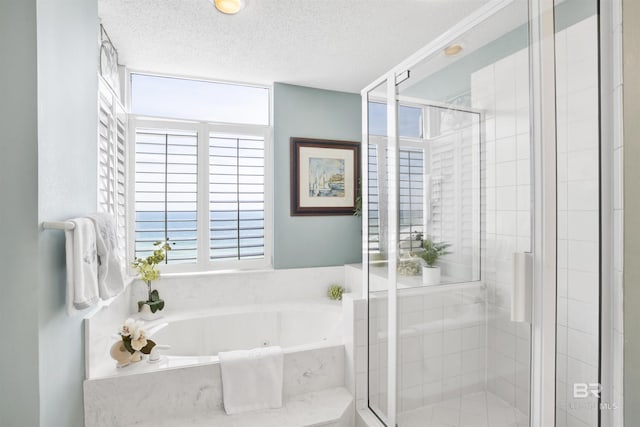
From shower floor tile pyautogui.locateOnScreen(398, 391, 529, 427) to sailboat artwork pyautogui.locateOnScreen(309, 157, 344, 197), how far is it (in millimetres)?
1994

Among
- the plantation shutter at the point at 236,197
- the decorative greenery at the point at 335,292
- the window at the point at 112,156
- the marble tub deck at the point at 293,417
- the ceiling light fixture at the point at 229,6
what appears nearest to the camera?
the marble tub deck at the point at 293,417

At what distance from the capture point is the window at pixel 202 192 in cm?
282

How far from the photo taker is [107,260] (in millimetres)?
1528

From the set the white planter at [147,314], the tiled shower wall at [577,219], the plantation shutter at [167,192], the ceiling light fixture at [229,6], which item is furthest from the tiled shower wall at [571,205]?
the plantation shutter at [167,192]

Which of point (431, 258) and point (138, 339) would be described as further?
point (138, 339)

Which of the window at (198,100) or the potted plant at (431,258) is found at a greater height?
the window at (198,100)

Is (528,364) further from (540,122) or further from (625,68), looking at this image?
(625,68)

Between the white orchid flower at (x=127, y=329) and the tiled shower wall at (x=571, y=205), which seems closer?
the tiled shower wall at (x=571, y=205)

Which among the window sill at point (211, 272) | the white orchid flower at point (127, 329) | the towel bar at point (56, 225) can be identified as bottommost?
the white orchid flower at point (127, 329)

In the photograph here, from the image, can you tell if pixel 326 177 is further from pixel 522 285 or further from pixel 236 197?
pixel 522 285

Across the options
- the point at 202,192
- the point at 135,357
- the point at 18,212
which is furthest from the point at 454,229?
the point at 202,192

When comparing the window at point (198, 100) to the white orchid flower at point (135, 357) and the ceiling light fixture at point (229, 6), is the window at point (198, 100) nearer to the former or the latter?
the ceiling light fixture at point (229, 6)

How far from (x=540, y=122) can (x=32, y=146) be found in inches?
68.3

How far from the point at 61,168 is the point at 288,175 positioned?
6.17 feet
